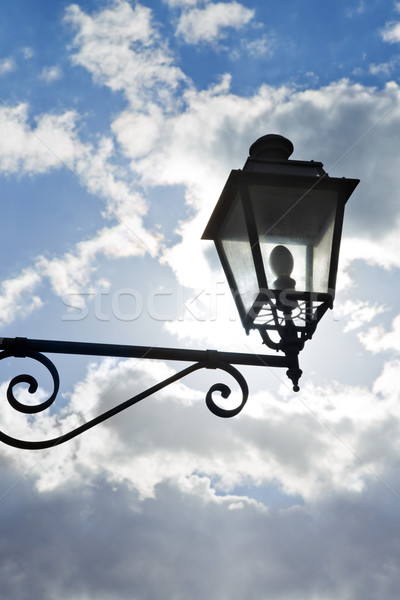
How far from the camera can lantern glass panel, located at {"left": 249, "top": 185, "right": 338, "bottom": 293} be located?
13.3 ft

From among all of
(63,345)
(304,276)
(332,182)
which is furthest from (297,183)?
(63,345)

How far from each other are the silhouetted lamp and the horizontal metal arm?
5.5 inches

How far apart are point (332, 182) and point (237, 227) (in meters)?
0.69

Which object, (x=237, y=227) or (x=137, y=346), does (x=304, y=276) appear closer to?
(x=237, y=227)


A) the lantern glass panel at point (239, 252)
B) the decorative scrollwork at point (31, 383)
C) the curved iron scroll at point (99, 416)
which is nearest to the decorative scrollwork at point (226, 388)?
the curved iron scroll at point (99, 416)

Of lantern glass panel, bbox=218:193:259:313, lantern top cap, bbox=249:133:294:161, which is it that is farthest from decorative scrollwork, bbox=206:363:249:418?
lantern top cap, bbox=249:133:294:161

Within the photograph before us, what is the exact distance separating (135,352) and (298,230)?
132 cm

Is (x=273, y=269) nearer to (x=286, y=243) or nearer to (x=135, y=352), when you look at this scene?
(x=286, y=243)

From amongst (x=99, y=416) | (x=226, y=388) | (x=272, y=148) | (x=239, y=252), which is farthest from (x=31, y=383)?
(x=272, y=148)

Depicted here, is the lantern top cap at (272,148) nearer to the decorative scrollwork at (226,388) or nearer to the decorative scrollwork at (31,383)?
the decorative scrollwork at (226,388)

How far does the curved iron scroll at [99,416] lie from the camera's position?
12.3 feet

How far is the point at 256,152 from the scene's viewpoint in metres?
4.74

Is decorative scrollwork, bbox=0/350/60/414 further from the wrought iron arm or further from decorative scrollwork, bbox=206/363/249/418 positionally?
decorative scrollwork, bbox=206/363/249/418

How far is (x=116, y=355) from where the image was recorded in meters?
4.03
